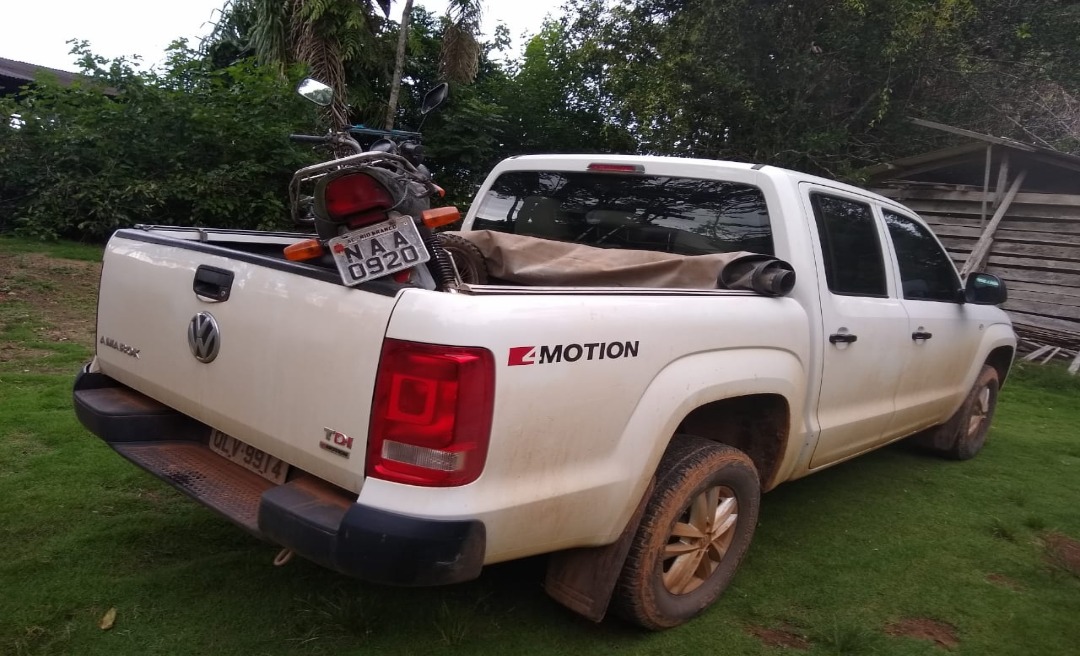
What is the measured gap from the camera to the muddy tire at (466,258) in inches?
140

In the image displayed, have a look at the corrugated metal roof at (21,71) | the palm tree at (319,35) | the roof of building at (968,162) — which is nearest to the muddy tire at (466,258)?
the palm tree at (319,35)

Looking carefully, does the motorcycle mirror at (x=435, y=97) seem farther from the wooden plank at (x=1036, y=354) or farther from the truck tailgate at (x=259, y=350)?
the wooden plank at (x=1036, y=354)

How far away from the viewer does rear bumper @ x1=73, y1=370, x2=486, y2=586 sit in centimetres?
216

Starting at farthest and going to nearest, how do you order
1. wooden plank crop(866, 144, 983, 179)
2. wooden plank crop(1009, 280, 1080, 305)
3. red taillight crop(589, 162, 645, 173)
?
wooden plank crop(866, 144, 983, 179) → wooden plank crop(1009, 280, 1080, 305) → red taillight crop(589, 162, 645, 173)

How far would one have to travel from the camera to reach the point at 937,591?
357 cm

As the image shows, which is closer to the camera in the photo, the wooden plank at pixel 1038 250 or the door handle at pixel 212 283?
the door handle at pixel 212 283

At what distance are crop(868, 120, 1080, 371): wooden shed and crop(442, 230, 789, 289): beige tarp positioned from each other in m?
9.11

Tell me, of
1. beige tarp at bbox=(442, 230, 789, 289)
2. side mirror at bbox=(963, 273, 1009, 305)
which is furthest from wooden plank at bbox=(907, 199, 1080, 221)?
beige tarp at bbox=(442, 230, 789, 289)

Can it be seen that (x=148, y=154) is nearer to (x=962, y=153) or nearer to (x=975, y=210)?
(x=962, y=153)

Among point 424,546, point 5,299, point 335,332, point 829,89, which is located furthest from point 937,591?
Result: point 829,89

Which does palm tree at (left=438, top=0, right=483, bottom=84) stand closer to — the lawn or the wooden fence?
the wooden fence

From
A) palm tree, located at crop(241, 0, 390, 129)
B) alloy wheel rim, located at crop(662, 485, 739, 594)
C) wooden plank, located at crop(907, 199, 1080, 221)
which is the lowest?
alloy wheel rim, located at crop(662, 485, 739, 594)

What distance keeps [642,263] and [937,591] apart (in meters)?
1.92

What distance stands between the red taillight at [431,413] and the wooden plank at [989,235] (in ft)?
35.4
